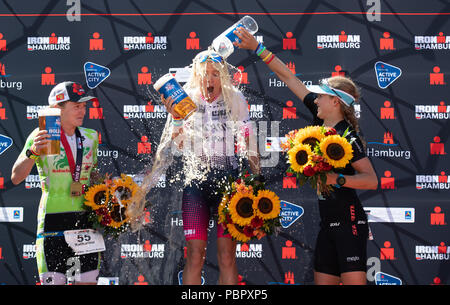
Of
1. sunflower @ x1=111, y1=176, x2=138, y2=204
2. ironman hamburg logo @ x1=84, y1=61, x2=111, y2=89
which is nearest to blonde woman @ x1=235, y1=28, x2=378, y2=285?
sunflower @ x1=111, y1=176, x2=138, y2=204

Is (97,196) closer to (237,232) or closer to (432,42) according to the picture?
(237,232)

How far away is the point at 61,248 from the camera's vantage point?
12.1ft

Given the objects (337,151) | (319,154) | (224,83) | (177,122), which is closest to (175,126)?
(177,122)

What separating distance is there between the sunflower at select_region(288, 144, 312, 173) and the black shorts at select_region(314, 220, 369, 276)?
463mm

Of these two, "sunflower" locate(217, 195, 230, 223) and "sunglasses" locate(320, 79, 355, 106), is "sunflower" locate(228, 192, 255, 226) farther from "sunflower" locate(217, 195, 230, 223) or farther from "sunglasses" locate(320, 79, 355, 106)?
"sunglasses" locate(320, 79, 355, 106)

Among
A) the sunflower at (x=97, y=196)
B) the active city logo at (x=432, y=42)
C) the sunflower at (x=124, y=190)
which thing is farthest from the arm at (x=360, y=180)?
the active city logo at (x=432, y=42)

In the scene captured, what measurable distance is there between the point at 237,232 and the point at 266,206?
272 mm

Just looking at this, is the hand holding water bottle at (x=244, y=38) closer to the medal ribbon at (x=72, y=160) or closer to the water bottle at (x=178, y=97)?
the water bottle at (x=178, y=97)

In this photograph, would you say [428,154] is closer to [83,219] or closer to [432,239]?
[432,239]

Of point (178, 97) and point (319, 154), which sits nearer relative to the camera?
point (319, 154)

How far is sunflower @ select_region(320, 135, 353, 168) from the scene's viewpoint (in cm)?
340

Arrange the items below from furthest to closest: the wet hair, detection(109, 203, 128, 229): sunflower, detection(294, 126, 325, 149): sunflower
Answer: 1. detection(109, 203, 128, 229): sunflower
2. the wet hair
3. detection(294, 126, 325, 149): sunflower
